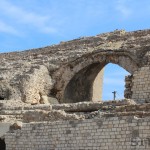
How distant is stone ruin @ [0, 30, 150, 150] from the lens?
10773 millimetres

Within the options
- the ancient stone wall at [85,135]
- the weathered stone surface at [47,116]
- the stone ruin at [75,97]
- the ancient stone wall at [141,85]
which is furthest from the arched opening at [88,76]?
the ancient stone wall at [85,135]

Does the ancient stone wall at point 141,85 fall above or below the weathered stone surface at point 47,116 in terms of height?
above

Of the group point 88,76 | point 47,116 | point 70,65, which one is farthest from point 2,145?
point 88,76

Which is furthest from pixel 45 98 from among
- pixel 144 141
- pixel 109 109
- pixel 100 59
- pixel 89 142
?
pixel 144 141

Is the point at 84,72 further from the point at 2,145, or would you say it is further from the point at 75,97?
the point at 2,145

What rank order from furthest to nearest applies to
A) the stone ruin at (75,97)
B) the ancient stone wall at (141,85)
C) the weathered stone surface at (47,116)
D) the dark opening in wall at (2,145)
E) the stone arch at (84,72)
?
1. the stone arch at (84,72)
2. the ancient stone wall at (141,85)
3. the dark opening in wall at (2,145)
4. the weathered stone surface at (47,116)
5. the stone ruin at (75,97)

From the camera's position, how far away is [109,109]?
13.0 meters

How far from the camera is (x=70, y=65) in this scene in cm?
2022

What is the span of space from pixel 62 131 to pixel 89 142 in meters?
1.00

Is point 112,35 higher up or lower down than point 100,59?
higher up

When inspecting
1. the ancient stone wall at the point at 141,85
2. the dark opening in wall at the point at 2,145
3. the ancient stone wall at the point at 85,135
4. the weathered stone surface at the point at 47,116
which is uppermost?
the ancient stone wall at the point at 141,85

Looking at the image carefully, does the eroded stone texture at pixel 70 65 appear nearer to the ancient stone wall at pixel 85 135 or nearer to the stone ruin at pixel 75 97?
the stone ruin at pixel 75 97

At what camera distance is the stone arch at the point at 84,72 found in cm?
1867

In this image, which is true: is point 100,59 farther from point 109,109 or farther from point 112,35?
point 109,109
